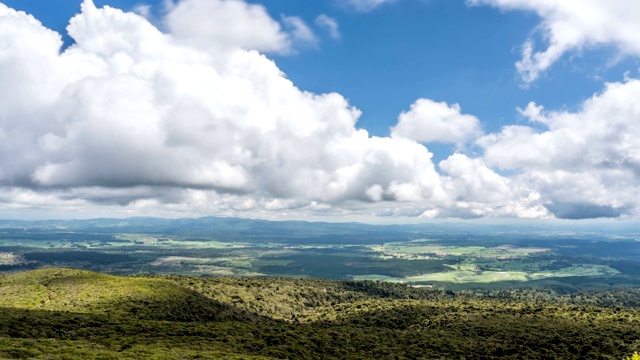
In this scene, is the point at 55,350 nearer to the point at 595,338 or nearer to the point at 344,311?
the point at 595,338

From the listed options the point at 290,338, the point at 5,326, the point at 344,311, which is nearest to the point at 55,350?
the point at 5,326

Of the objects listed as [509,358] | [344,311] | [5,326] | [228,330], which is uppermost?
[5,326]

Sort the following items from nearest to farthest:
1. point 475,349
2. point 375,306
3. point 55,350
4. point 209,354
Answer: point 55,350 → point 209,354 → point 475,349 → point 375,306

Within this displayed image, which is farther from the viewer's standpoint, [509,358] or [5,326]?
[509,358]

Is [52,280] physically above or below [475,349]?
above

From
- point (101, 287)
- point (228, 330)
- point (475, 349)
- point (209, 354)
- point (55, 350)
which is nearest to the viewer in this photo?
point (55, 350)

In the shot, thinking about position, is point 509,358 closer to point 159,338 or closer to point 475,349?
point 475,349

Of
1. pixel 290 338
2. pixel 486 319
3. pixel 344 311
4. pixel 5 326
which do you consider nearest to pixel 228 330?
pixel 290 338
